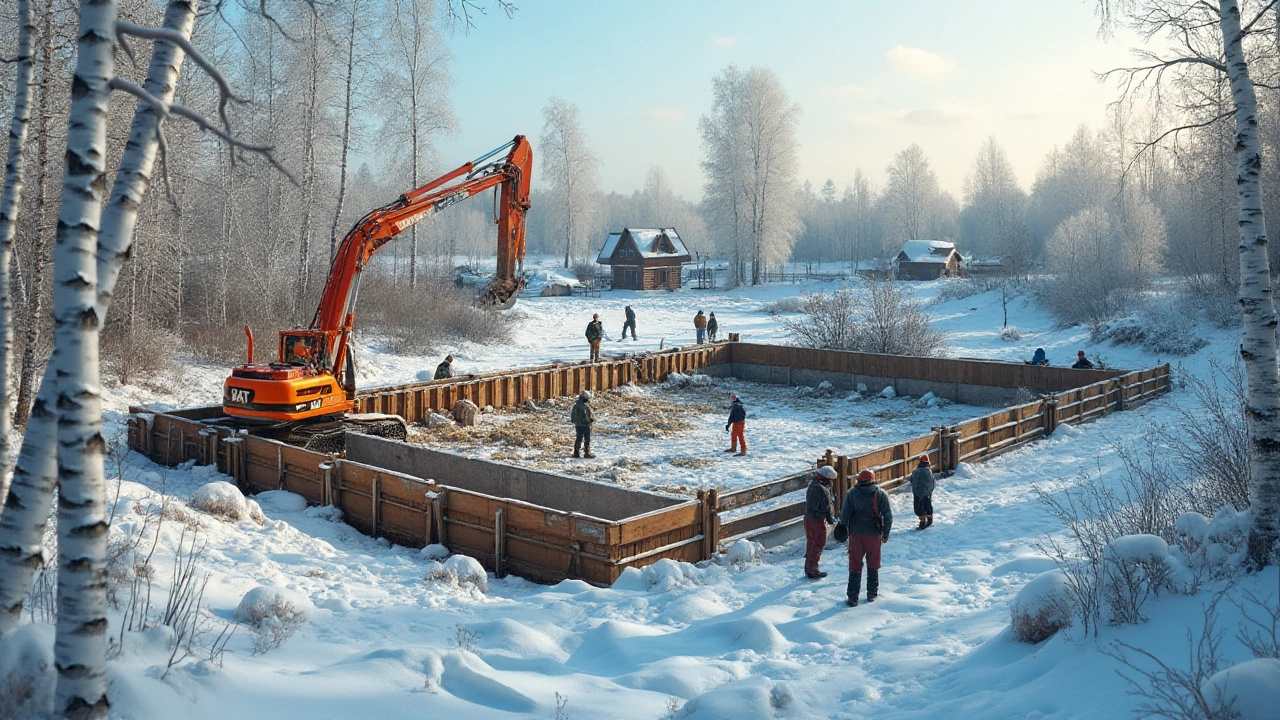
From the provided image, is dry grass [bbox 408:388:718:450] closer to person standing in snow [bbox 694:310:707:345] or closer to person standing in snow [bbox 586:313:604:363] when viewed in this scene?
person standing in snow [bbox 586:313:604:363]

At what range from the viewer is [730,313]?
47281 millimetres

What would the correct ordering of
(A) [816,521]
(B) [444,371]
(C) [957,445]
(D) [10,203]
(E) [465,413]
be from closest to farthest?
(D) [10,203] → (A) [816,521] → (C) [957,445] → (E) [465,413] → (B) [444,371]

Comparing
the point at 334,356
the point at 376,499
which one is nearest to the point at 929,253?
the point at 334,356

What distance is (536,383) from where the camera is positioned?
22.8 m

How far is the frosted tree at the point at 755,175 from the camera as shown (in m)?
60.5

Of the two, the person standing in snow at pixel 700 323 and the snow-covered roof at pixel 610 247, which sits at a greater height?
the snow-covered roof at pixel 610 247

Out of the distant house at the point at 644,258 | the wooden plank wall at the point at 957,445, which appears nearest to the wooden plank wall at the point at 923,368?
the wooden plank wall at the point at 957,445

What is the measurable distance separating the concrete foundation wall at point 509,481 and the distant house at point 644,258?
44128 millimetres

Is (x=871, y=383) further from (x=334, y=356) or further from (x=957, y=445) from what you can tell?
(x=334, y=356)

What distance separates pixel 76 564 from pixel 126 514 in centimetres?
744

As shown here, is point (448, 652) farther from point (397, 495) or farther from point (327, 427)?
point (327, 427)

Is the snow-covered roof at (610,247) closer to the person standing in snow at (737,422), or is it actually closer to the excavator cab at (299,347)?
the person standing in snow at (737,422)

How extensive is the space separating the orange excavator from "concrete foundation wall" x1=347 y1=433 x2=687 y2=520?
2.46 feet

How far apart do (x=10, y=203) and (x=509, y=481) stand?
7.30 meters
